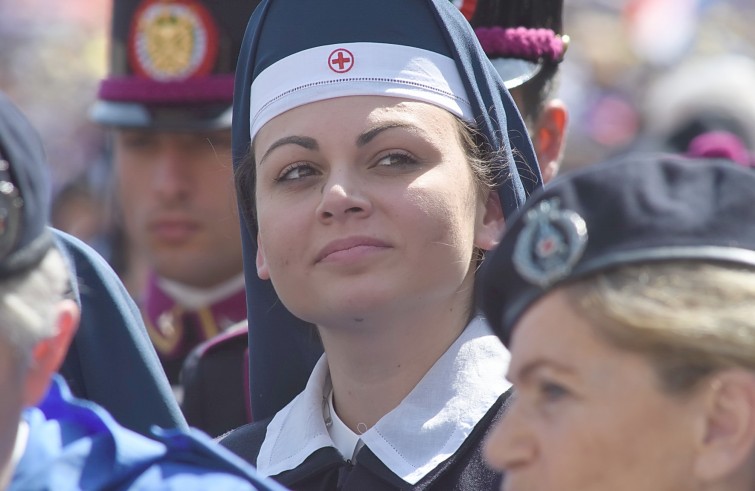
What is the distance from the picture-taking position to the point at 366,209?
125 inches

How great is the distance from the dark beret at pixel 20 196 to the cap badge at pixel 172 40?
2815mm

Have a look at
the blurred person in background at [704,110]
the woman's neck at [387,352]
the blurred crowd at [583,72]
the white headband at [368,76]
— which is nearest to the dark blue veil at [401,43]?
the white headband at [368,76]

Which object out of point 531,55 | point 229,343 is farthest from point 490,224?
point 229,343

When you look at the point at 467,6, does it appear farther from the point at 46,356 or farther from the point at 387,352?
the point at 46,356

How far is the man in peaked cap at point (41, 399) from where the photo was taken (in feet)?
8.06

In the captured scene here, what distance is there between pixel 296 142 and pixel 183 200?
2.11 metres

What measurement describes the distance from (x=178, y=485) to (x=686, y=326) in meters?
0.89

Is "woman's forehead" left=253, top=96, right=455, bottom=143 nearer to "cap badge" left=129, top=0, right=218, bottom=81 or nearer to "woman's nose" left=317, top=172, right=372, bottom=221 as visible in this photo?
"woman's nose" left=317, top=172, right=372, bottom=221

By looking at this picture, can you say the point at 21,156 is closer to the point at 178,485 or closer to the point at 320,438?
the point at 178,485

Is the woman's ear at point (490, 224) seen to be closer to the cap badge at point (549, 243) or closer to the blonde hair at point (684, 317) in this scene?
the cap badge at point (549, 243)

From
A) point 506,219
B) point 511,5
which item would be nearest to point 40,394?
point 506,219

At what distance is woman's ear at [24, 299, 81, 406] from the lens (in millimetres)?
2506

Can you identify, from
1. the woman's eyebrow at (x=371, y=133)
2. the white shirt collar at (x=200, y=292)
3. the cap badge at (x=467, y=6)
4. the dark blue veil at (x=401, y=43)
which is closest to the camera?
the woman's eyebrow at (x=371, y=133)

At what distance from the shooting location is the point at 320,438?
3.31 metres
